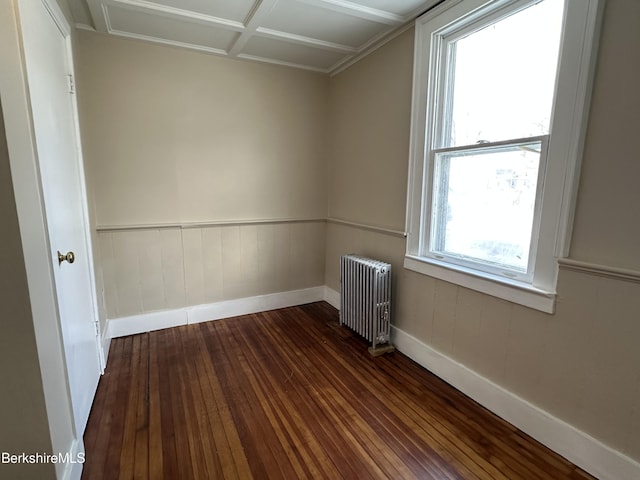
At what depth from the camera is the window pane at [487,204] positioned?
1.75 m

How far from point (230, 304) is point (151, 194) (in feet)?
4.10

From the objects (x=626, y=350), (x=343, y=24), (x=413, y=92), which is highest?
(x=343, y=24)

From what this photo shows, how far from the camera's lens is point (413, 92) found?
2305mm

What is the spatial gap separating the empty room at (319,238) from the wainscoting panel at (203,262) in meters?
0.02

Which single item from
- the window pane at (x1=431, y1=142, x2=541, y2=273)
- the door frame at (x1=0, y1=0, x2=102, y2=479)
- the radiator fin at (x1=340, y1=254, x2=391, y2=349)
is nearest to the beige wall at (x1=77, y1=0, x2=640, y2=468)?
the radiator fin at (x1=340, y1=254, x2=391, y2=349)

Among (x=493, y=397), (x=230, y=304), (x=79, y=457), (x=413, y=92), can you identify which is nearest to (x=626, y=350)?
(x=493, y=397)

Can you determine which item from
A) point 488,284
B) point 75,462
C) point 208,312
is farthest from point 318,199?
point 75,462

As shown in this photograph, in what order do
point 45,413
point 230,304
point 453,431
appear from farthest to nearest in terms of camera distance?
point 230,304, point 453,431, point 45,413

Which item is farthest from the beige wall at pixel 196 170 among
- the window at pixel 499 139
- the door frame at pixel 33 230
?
the window at pixel 499 139

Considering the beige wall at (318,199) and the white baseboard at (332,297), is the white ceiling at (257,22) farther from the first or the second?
the white baseboard at (332,297)

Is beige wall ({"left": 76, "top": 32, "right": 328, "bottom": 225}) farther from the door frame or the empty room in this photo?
the door frame

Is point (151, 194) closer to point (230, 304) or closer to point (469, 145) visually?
point (230, 304)

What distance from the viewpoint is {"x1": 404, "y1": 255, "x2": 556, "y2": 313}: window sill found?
1.63 metres

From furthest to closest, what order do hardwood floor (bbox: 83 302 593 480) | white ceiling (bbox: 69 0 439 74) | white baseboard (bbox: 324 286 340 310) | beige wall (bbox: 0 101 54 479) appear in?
white baseboard (bbox: 324 286 340 310) → white ceiling (bbox: 69 0 439 74) → hardwood floor (bbox: 83 302 593 480) → beige wall (bbox: 0 101 54 479)
